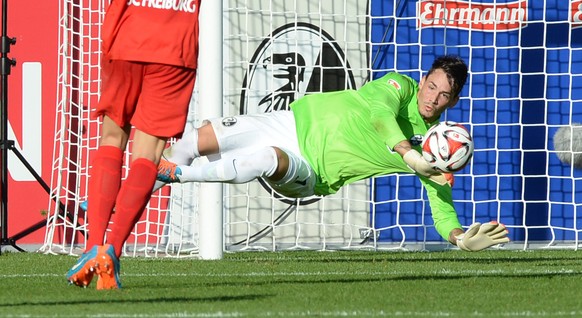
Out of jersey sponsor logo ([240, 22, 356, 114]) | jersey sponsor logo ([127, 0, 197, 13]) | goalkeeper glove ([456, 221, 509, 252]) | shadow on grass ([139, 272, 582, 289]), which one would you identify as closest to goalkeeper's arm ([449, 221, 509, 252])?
goalkeeper glove ([456, 221, 509, 252])

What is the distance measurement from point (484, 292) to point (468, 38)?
14.6ft

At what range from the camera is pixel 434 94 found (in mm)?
6660

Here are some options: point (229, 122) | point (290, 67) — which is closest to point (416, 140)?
point (229, 122)

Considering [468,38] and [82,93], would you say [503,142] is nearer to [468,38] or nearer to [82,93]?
[468,38]

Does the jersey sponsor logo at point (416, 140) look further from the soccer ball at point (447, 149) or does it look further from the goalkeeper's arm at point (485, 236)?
the goalkeeper's arm at point (485, 236)

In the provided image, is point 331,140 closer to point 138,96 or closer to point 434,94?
point 434,94

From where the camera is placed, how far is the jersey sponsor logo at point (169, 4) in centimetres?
516

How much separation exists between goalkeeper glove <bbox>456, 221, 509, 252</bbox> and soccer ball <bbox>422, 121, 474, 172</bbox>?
34 cm

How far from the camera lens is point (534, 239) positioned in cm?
934

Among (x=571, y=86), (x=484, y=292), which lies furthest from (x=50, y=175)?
(x=484, y=292)

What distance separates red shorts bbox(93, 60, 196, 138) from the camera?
510cm

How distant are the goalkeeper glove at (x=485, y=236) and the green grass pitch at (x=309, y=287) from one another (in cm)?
17

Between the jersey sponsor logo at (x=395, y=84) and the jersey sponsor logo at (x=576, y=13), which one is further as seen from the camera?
the jersey sponsor logo at (x=576, y=13)

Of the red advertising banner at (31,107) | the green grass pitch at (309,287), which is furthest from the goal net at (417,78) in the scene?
the green grass pitch at (309,287)
